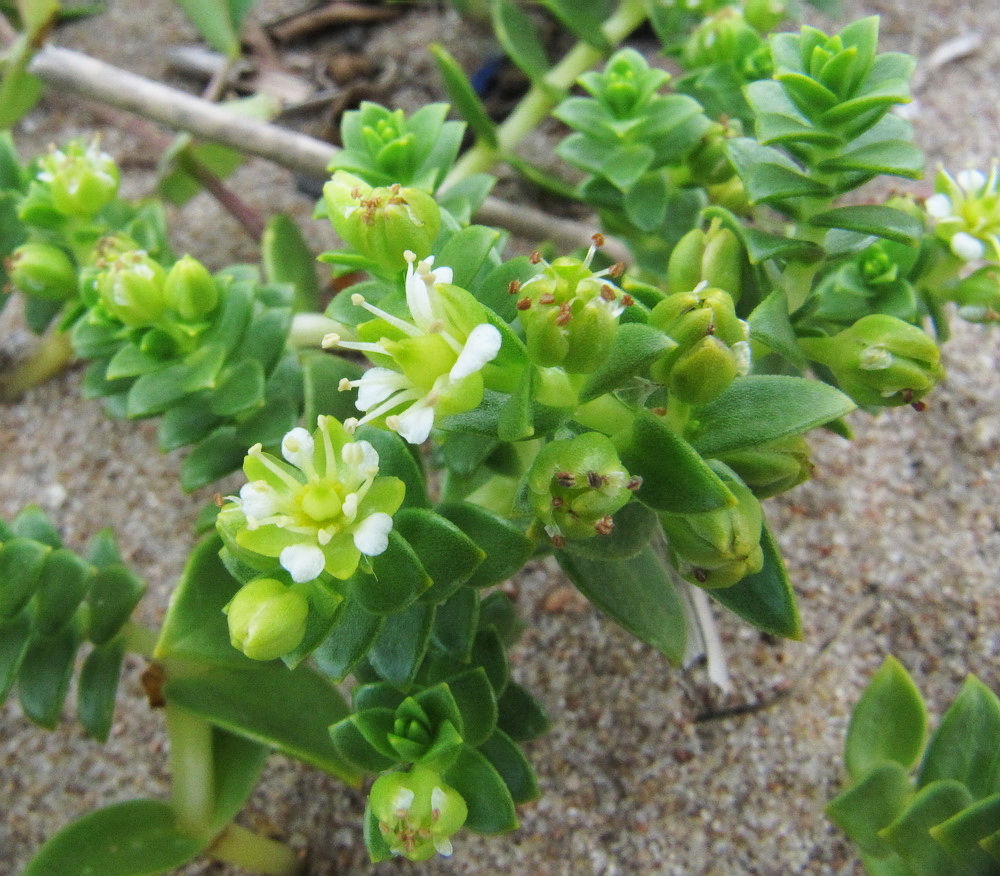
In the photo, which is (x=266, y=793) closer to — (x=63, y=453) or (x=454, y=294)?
Answer: (x=63, y=453)

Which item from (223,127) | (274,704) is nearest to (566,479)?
(274,704)

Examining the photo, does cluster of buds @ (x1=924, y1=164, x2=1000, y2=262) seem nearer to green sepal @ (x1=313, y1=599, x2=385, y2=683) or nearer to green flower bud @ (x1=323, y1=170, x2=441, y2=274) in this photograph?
green flower bud @ (x1=323, y1=170, x2=441, y2=274)

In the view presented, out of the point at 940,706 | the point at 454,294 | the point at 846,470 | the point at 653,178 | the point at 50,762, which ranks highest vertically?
the point at 454,294

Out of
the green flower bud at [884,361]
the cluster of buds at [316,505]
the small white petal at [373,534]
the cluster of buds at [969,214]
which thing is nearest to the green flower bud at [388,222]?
the cluster of buds at [316,505]

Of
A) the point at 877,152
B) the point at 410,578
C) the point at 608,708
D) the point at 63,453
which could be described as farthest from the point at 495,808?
the point at 63,453

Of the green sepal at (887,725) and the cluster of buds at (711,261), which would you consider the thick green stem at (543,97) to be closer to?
the cluster of buds at (711,261)

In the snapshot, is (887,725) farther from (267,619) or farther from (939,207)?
(267,619)
